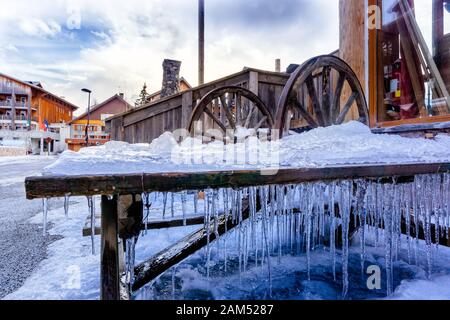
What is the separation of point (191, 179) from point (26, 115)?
4859 centimetres

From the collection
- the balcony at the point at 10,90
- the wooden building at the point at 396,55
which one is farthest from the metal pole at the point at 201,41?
the balcony at the point at 10,90

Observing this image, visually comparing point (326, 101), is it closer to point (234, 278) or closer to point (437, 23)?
point (234, 278)

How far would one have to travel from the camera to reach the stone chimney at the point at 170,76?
1084 centimetres

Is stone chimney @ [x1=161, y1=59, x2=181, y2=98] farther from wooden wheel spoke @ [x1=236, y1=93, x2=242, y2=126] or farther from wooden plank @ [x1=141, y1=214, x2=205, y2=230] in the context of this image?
wooden plank @ [x1=141, y1=214, x2=205, y2=230]

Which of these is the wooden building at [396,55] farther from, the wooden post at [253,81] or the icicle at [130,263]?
the icicle at [130,263]

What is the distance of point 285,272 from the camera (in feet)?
9.00

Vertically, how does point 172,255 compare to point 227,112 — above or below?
below

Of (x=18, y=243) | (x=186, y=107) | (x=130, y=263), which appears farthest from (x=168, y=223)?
(x=186, y=107)

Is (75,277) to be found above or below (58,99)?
below

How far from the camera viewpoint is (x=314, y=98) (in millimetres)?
3336
